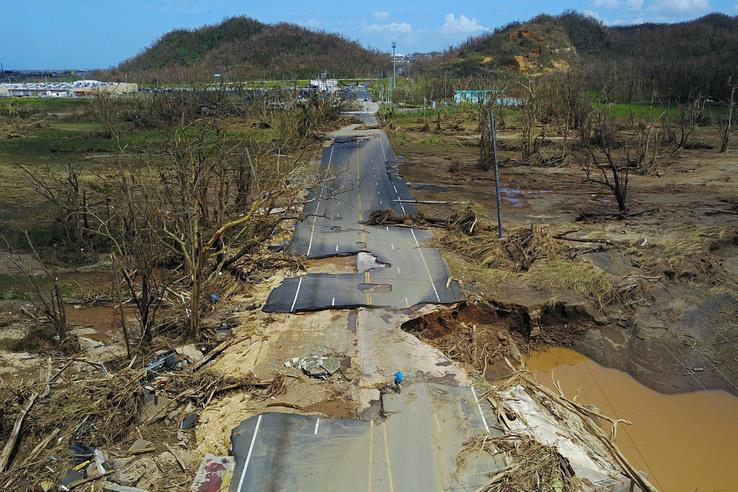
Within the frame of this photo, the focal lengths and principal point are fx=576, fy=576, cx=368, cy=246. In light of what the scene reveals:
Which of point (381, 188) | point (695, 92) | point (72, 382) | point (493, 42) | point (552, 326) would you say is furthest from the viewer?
point (493, 42)

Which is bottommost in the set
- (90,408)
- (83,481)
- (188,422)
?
(188,422)

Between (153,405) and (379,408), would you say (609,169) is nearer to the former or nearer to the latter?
(379,408)

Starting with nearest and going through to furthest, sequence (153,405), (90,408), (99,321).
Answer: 1. (90,408)
2. (153,405)
3. (99,321)

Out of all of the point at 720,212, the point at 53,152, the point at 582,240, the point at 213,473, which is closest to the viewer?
the point at 213,473

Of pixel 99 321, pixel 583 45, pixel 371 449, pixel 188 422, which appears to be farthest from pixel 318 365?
pixel 583 45

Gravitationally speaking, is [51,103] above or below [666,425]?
above

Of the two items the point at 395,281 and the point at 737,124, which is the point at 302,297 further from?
the point at 737,124

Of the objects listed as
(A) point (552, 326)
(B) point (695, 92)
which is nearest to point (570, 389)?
(A) point (552, 326)

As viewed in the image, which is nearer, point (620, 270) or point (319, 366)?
point (319, 366)
